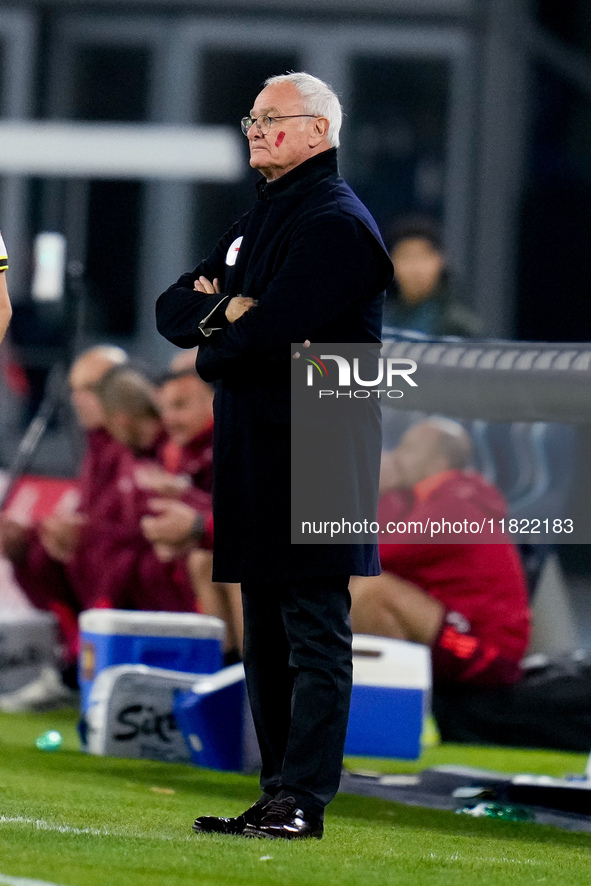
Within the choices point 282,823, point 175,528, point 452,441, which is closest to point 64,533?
point 175,528

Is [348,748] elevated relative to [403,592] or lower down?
lower down

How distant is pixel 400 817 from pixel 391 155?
730cm

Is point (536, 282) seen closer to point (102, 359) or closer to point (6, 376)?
point (6, 376)

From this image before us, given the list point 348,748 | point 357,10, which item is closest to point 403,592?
point 348,748

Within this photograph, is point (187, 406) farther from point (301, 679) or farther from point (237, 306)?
point (301, 679)

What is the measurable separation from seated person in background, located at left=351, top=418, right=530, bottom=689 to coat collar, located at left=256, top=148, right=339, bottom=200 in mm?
2032

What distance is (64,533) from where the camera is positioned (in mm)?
6285

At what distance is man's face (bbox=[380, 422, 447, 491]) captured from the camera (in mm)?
5355

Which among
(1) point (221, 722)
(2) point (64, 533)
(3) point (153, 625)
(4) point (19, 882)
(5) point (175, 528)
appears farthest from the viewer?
(2) point (64, 533)

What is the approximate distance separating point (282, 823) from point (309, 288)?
3.32 feet

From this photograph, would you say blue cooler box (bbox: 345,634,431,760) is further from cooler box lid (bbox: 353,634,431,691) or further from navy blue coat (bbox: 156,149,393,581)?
navy blue coat (bbox: 156,149,393,581)

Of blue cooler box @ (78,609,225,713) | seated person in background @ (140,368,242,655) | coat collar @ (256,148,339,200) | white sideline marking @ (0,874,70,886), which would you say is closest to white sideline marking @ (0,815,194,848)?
white sideline marking @ (0,874,70,886)

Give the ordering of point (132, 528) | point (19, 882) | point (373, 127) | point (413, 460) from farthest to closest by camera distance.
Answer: point (373, 127), point (132, 528), point (413, 460), point (19, 882)

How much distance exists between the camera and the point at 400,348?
170 inches
